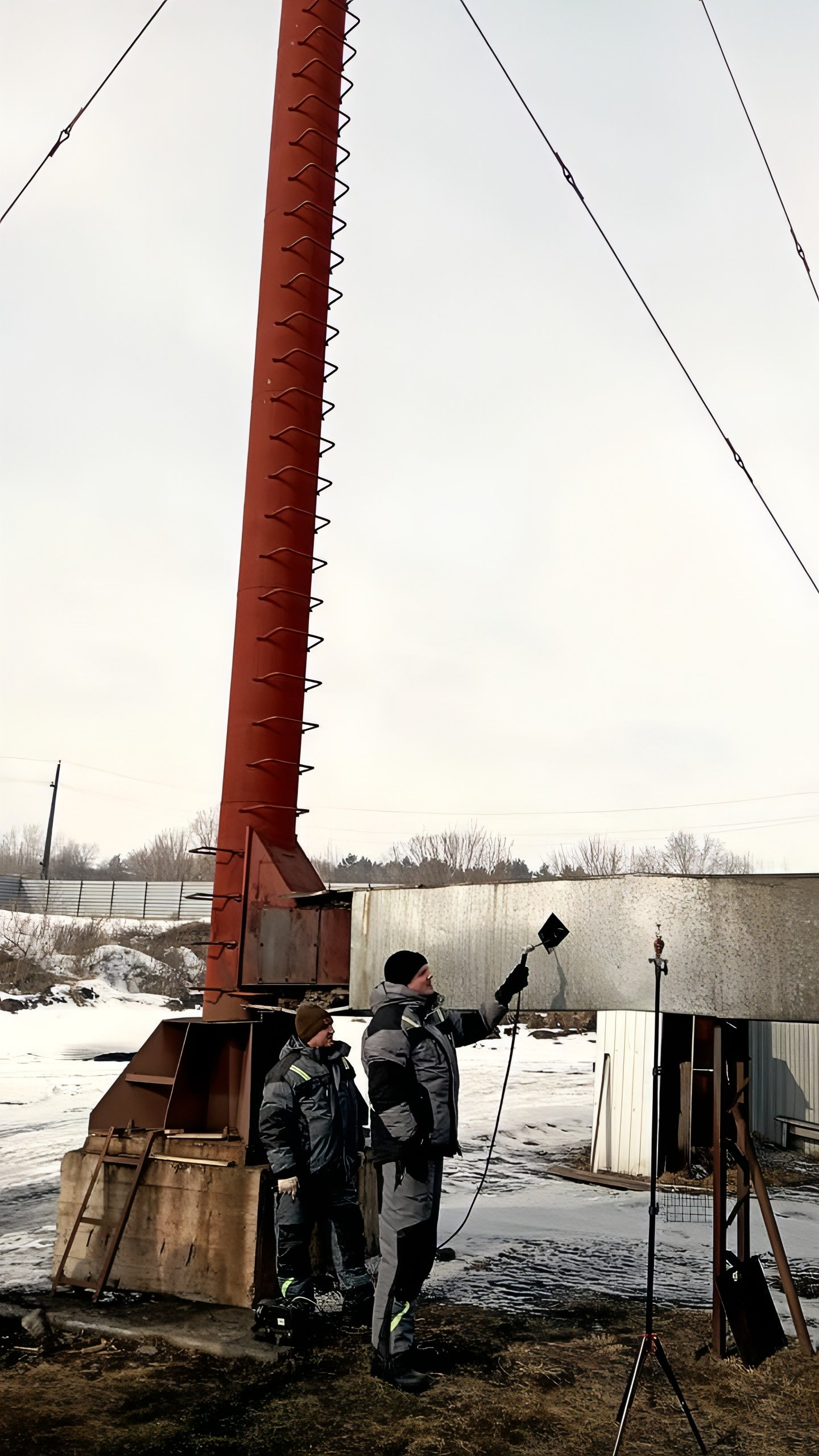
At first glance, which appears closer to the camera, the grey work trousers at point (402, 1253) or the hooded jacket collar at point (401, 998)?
the grey work trousers at point (402, 1253)

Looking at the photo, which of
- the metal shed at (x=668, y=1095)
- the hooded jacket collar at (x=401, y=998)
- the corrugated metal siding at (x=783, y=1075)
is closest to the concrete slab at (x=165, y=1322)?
the hooded jacket collar at (x=401, y=998)

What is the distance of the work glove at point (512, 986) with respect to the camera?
608cm

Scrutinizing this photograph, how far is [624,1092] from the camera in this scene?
13008 millimetres

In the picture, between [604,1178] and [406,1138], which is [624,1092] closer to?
[604,1178]

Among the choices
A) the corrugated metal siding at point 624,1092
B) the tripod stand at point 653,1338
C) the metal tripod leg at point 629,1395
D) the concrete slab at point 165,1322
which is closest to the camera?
the metal tripod leg at point 629,1395

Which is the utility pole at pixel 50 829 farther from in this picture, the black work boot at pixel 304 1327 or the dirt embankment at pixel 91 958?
the black work boot at pixel 304 1327

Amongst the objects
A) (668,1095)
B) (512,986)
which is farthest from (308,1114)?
(668,1095)

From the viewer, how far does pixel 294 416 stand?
8680mm

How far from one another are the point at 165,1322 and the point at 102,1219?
112 centimetres

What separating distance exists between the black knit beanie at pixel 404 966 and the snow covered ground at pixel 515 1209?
2.53m

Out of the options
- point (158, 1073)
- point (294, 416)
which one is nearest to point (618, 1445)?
point (158, 1073)

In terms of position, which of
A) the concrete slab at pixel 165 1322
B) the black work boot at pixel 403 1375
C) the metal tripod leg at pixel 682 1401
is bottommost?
the concrete slab at pixel 165 1322

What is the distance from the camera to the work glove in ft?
20.0

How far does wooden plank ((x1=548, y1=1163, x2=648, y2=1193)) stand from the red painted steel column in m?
5.84
